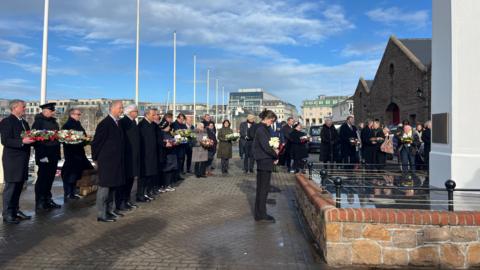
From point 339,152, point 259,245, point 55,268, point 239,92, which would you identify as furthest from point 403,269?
point 239,92

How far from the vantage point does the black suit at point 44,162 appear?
25.7ft

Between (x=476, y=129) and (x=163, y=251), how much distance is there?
18.5ft

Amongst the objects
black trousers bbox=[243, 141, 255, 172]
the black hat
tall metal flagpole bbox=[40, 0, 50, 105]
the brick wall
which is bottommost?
the brick wall

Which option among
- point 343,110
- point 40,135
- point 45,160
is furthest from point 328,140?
point 343,110

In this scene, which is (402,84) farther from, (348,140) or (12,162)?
(12,162)

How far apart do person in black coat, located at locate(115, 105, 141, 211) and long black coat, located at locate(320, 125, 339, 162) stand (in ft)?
24.3

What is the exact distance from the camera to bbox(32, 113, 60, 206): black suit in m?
7.82

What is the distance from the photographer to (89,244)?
5.65 meters

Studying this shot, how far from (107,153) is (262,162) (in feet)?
9.10

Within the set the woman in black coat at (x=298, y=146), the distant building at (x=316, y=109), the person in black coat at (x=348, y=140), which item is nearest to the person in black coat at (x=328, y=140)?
the person in black coat at (x=348, y=140)

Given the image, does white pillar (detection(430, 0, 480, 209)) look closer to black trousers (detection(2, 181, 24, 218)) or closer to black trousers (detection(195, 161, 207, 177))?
black trousers (detection(2, 181, 24, 218))

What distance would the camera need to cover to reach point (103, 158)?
22.7ft

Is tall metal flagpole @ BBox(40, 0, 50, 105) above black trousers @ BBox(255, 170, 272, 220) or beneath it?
above

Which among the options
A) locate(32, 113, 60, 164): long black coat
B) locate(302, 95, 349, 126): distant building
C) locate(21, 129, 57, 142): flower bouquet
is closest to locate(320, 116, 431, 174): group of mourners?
locate(32, 113, 60, 164): long black coat
